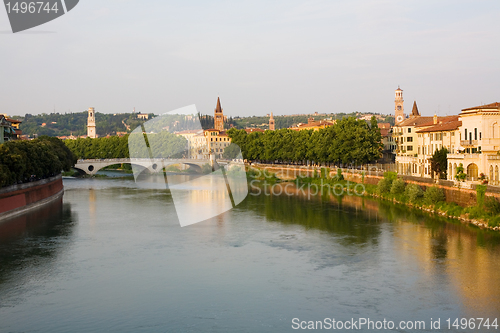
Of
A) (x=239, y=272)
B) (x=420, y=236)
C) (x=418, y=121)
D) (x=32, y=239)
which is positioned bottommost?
(x=239, y=272)

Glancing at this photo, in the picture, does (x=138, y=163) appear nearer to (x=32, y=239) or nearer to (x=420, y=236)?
(x=32, y=239)

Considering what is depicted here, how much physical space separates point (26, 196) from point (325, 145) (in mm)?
29872

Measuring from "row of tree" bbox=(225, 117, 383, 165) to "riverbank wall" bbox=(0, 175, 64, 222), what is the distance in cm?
2498

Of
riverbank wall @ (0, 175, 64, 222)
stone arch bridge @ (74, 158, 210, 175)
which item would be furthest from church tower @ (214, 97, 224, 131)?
riverbank wall @ (0, 175, 64, 222)

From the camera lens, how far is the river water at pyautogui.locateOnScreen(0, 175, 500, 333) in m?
15.9

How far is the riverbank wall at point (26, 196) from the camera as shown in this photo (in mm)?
30198

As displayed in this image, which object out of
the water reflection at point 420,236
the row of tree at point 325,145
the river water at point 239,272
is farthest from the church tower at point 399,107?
the river water at point 239,272

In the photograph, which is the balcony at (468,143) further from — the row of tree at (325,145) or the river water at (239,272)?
the row of tree at (325,145)

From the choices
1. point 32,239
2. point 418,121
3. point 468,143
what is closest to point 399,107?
point 418,121

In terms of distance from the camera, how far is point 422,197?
111 feet

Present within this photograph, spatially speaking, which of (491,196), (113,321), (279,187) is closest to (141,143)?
(279,187)

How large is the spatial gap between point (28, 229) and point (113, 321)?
14.0 meters

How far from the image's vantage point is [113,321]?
15.6 m

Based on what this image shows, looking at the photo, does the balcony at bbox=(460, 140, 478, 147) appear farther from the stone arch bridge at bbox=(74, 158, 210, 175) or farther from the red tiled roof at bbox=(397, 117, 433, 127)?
the stone arch bridge at bbox=(74, 158, 210, 175)
